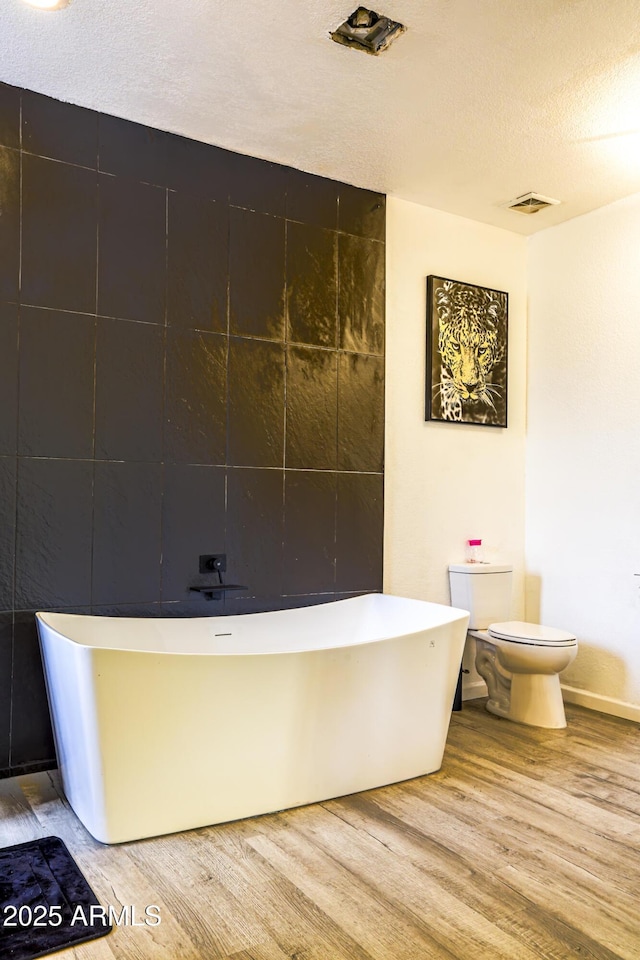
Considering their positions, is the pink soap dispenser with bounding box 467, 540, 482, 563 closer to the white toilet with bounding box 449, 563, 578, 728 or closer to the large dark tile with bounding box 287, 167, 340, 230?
the white toilet with bounding box 449, 563, 578, 728

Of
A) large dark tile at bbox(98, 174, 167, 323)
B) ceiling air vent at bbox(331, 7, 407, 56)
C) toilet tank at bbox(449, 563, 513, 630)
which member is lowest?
toilet tank at bbox(449, 563, 513, 630)

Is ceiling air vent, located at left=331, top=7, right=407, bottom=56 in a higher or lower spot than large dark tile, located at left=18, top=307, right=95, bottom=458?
higher

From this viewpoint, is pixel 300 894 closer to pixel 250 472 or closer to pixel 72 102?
pixel 250 472

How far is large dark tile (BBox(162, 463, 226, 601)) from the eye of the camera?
2984 mm

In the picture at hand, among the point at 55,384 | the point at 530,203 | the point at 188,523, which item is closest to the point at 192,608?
the point at 188,523

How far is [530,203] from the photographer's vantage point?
3.78 m

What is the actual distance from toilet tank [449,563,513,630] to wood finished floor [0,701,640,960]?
102cm

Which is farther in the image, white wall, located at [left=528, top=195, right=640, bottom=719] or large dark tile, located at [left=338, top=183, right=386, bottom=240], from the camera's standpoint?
white wall, located at [left=528, top=195, right=640, bottom=719]

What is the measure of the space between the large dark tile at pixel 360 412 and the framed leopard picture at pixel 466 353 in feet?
1.16

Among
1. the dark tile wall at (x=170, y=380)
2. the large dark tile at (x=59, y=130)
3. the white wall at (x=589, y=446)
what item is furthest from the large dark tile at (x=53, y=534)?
the white wall at (x=589, y=446)

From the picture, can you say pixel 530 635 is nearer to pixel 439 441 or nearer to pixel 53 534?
pixel 439 441

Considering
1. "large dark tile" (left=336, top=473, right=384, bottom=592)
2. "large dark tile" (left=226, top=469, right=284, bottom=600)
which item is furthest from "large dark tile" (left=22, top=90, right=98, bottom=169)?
"large dark tile" (left=336, top=473, right=384, bottom=592)

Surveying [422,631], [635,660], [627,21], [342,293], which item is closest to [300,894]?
[422,631]

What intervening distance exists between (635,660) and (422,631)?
5.04ft
